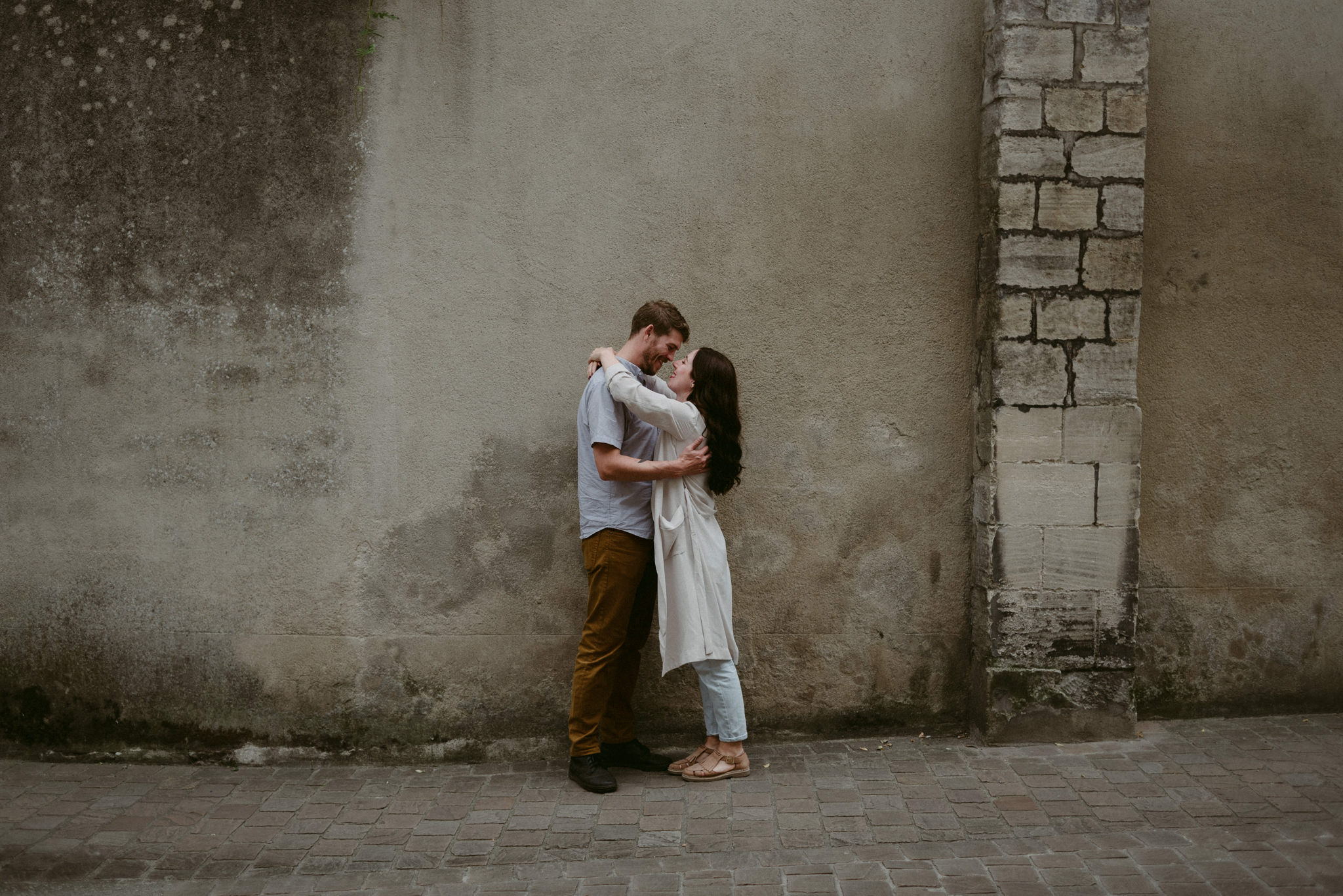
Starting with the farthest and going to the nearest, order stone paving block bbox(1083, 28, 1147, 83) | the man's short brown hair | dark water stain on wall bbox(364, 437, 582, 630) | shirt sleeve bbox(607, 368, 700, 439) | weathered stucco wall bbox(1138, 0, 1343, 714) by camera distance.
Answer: weathered stucco wall bbox(1138, 0, 1343, 714)
dark water stain on wall bbox(364, 437, 582, 630)
stone paving block bbox(1083, 28, 1147, 83)
the man's short brown hair
shirt sleeve bbox(607, 368, 700, 439)

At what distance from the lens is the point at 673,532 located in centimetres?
405

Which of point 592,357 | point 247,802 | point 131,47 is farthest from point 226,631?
point 131,47

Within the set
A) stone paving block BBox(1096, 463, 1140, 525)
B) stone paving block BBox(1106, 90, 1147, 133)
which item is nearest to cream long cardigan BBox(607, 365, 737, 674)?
stone paving block BBox(1096, 463, 1140, 525)

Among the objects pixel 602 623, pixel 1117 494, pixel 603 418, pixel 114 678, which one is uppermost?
pixel 603 418

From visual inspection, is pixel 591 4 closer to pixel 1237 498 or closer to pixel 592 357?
pixel 592 357

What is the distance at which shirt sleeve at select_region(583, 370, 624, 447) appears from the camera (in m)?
3.96

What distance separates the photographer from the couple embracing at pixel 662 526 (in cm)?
401

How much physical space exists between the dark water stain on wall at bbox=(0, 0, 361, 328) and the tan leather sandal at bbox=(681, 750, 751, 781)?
2.64m

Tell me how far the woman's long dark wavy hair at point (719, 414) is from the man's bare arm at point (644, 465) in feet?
0.17

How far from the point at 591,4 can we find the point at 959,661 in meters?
3.55

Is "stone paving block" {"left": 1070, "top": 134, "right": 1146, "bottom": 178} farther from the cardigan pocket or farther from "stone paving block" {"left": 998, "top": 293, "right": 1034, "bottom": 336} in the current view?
the cardigan pocket

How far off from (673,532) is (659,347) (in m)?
0.80

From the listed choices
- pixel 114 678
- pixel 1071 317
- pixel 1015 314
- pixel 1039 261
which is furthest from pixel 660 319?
pixel 114 678

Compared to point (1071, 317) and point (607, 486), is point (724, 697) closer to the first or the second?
point (607, 486)
